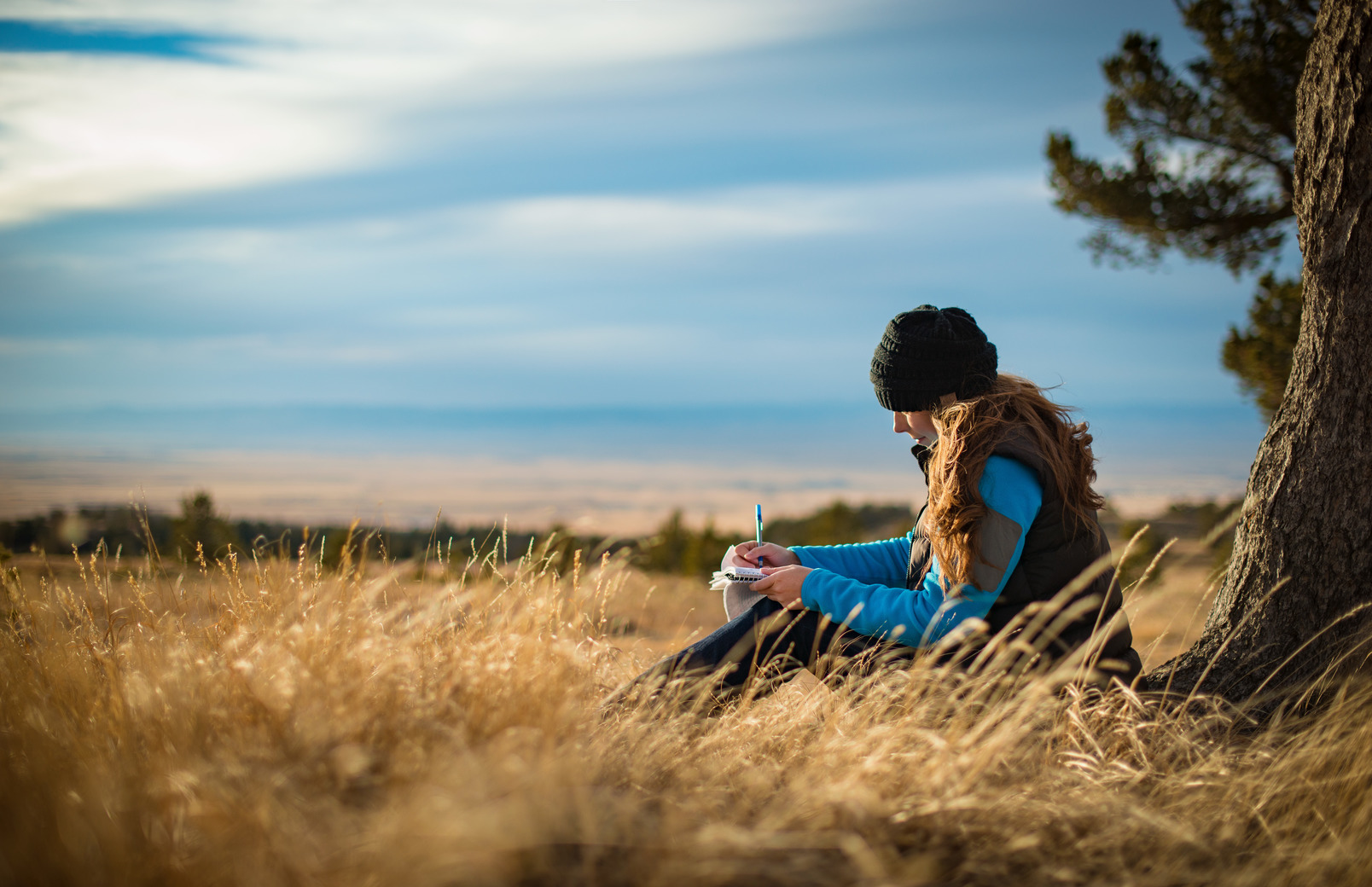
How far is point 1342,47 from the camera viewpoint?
3.15m

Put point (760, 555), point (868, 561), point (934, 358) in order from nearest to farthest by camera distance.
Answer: point (934, 358)
point (760, 555)
point (868, 561)

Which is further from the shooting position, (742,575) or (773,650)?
(742,575)

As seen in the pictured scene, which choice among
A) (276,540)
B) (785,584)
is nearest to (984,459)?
(785,584)

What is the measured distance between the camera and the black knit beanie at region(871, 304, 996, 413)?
9.39ft

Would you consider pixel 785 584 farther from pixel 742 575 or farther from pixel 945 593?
pixel 945 593

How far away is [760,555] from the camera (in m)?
3.31

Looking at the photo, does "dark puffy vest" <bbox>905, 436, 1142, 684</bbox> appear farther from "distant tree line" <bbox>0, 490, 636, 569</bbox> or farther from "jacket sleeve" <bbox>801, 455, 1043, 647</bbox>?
"distant tree line" <bbox>0, 490, 636, 569</bbox>

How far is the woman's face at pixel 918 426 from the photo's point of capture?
3014mm

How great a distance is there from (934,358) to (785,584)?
37.1 inches

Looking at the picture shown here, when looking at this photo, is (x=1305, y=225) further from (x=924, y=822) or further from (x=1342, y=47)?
(x=924, y=822)

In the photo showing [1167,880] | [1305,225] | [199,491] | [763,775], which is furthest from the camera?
[199,491]

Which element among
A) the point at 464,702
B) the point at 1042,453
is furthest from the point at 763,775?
the point at 1042,453

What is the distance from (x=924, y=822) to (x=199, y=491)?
44.8ft

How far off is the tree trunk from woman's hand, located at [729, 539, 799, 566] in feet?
5.07
